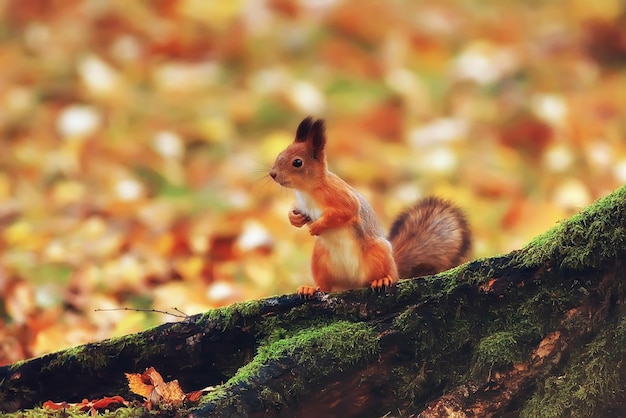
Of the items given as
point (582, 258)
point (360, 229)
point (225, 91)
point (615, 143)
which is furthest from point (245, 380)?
point (225, 91)

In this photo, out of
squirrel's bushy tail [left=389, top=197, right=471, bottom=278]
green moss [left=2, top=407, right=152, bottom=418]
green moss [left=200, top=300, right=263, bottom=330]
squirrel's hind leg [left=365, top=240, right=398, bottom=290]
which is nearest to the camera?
green moss [left=2, top=407, right=152, bottom=418]

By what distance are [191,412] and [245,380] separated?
0.54 feet

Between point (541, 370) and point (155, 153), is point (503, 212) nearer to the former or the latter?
point (155, 153)

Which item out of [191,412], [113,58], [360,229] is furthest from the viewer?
[113,58]

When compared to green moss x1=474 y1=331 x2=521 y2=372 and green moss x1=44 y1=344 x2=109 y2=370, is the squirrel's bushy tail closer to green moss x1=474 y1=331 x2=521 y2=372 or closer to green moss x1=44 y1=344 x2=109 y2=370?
green moss x1=474 y1=331 x2=521 y2=372

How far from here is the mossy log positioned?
2.29 meters

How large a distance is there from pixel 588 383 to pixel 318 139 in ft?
3.57

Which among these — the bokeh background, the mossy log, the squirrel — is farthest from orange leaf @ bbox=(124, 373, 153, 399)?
the bokeh background

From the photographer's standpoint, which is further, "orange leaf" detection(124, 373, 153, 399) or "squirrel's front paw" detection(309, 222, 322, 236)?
"squirrel's front paw" detection(309, 222, 322, 236)

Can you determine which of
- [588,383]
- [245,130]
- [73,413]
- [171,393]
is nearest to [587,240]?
[588,383]

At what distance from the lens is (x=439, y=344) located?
240 cm

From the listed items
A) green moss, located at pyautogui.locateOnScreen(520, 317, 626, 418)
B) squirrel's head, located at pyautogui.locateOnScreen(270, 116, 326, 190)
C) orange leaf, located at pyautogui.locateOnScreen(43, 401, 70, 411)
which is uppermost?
squirrel's head, located at pyautogui.locateOnScreen(270, 116, 326, 190)

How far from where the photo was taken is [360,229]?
8.99 feet

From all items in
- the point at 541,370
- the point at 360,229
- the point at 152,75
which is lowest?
the point at 541,370
